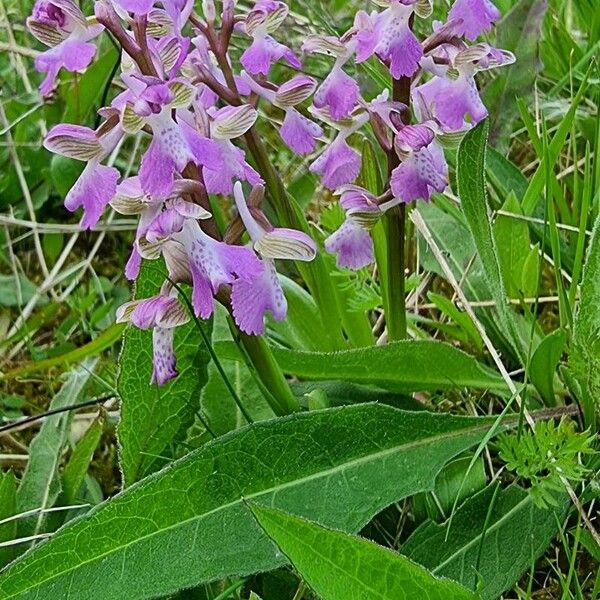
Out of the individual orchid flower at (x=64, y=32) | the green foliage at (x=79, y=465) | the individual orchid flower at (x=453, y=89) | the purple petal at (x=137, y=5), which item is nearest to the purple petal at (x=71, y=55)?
the individual orchid flower at (x=64, y=32)

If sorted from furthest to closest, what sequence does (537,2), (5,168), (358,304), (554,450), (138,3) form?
1. (5,168)
2. (537,2)
3. (358,304)
4. (554,450)
5. (138,3)

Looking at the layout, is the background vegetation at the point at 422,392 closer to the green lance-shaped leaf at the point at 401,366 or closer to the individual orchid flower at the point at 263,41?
the green lance-shaped leaf at the point at 401,366

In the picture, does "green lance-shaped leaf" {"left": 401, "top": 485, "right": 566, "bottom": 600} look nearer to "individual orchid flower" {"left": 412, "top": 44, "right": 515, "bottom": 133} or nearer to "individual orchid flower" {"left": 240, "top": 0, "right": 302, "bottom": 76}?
"individual orchid flower" {"left": 412, "top": 44, "right": 515, "bottom": 133}

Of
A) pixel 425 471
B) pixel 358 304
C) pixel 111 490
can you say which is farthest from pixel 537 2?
pixel 111 490

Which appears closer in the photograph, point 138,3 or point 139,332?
point 138,3

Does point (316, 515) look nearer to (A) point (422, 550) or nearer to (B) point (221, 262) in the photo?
(A) point (422, 550)

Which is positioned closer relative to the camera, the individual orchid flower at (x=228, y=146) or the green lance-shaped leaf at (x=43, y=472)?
the individual orchid flower at (x=228, y=146)

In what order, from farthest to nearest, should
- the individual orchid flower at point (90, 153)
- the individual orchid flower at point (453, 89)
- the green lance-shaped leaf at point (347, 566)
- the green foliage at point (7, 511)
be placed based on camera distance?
1. the green foliage at point (7, 511)
2. the individual orchid flower at point (453, 89)
3. the individual orchid flower at point (90, 153)
4. the green lance-shaped leaf at point (347, 566)

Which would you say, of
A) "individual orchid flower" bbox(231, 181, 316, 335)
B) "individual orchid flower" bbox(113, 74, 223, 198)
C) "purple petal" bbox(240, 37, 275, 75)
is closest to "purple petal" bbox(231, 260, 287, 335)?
"individual orchid flower" bbox(231, 181, 316, 335)
